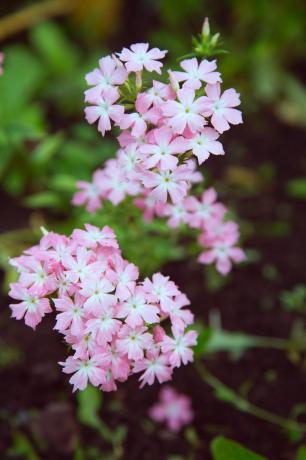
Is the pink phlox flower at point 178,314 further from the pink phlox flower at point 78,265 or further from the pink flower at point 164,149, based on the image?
the pink flower at point 164,149

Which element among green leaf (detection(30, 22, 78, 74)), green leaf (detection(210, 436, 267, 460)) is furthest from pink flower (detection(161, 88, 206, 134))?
green leaf (detection(30, 22, 78, 74))

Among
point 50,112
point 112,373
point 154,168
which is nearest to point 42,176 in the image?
point 50,112

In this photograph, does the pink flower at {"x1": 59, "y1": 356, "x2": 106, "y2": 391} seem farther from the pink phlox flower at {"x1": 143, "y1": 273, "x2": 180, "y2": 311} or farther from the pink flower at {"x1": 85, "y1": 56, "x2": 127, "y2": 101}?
the pink flower at {"x1": 85, "y1": 56, "x2": 127, "y2": 101}

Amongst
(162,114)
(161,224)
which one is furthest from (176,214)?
(162,114)

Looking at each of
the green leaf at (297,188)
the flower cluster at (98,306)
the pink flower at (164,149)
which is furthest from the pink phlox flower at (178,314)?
the green leaf at (297,188)

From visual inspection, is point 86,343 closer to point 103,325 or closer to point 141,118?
point 103,325

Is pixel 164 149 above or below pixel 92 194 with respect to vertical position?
below

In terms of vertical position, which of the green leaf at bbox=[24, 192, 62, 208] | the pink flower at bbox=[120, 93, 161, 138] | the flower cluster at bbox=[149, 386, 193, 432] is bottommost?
the flower cluster at bbox=[149, 386, 193, 432]
